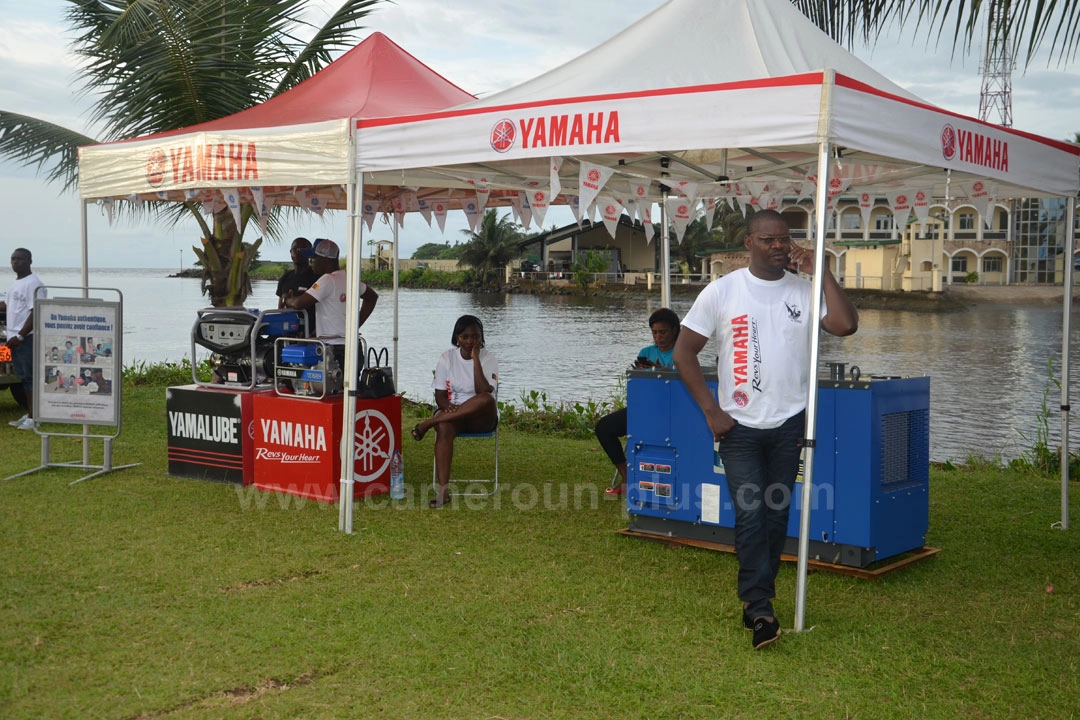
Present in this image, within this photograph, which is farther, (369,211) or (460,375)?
(369,211)

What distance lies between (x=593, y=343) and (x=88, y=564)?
90.3 feet

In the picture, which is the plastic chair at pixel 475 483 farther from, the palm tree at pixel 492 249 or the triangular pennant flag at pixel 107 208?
the palm tree at pixel 492 249

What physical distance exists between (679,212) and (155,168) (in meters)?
4.35

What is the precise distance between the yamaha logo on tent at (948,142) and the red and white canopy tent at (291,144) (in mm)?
3283

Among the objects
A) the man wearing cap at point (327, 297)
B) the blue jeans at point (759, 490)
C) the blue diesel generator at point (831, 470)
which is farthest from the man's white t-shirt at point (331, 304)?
the blue jeans at point (759, 490)

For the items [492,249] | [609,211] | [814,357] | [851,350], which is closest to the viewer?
[814,357]

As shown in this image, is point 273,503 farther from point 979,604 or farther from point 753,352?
point 979,604

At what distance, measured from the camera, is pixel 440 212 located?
403 inches

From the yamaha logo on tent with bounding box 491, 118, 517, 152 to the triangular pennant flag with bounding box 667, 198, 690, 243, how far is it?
3630mm

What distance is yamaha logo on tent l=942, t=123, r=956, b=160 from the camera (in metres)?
5.11

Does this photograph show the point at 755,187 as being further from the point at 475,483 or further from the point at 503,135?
the point at 503,135

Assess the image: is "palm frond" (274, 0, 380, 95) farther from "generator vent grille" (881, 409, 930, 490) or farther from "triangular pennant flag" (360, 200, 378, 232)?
"generator vent grille" (881, 409, 930, 490)

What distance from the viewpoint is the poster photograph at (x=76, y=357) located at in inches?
297

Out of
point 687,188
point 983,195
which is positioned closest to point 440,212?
point 687,188
